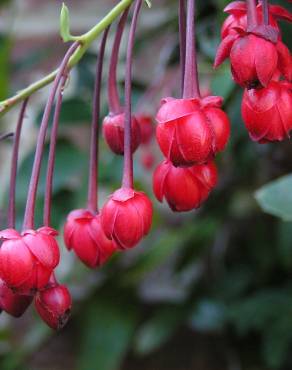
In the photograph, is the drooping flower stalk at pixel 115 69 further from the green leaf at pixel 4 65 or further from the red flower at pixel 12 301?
the green leaf at pixel 4 65

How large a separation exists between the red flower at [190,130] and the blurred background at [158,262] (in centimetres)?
57

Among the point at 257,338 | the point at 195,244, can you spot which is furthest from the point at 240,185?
the point at 257,338

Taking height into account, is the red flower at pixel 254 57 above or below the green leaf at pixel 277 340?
above

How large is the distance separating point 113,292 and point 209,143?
3.46ft

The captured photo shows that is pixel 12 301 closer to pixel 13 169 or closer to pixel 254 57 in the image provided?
pixel 13 169

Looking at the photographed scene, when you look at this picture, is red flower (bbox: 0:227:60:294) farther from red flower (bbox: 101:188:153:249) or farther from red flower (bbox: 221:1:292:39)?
red flower (bbox: 221:1:292:39)

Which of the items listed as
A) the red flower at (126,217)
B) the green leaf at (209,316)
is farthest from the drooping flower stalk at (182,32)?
the green leaf at (209,316)

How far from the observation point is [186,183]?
2.08 ft

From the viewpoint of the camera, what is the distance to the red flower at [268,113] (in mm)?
592

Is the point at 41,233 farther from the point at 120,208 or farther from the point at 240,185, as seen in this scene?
the point at 240,185

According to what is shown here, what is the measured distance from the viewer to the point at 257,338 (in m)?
1.47

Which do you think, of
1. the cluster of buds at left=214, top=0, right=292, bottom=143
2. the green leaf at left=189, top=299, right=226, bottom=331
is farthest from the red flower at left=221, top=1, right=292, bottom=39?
the green leaf at left=189, top=299, right=226, bottom=331

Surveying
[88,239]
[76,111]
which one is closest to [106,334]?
[76,111]

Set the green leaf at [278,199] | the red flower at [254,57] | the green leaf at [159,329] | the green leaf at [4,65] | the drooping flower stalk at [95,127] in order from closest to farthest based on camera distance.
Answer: the red flower at [254,57] < the drooping flower stalk at [95,127] < the green leaf at [278,199] < the green leaf at [4,65] < the green leaf at [159,329]
